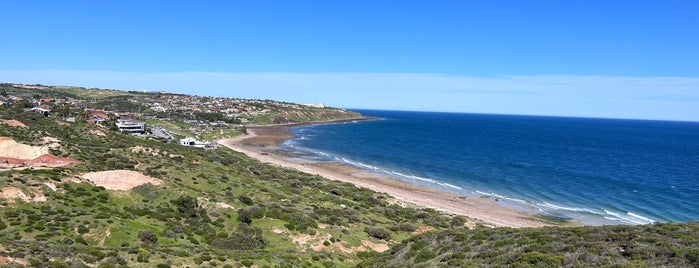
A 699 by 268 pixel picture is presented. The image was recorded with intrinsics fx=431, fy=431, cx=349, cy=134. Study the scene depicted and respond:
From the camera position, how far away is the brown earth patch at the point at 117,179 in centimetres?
4094

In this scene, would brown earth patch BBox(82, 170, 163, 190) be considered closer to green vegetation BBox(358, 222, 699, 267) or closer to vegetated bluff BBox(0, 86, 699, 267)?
vegetated bluff BBox(0, 86, 699, 267)

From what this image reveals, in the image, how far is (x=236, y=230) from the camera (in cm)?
3575

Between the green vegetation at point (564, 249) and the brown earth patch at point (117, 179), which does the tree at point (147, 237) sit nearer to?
the brown earth patch at point (117, 179)

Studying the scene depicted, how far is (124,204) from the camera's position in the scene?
3847cm

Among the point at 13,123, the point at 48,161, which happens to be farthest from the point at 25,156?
the point at 13,123

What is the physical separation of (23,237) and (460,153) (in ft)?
396

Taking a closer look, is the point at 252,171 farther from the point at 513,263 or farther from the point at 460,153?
the point at 460,153

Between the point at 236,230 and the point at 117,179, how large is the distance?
14.7 meters

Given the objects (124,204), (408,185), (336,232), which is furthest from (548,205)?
(124,204)

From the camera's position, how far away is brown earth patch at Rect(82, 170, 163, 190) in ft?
134

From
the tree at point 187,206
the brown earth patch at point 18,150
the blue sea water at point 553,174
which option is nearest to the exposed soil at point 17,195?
the tree at point 187,206

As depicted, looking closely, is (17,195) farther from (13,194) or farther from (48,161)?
(48,161)

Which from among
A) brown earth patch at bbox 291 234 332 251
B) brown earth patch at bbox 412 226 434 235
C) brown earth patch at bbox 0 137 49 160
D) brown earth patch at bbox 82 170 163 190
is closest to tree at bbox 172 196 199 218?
brown earth patch at bbox 82 170 163 190

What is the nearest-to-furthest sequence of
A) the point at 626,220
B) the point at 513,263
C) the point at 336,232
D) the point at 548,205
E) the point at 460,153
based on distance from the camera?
the point at 513,263 → the point at 336,232 → the point at 626,220 → the point at 548,205 → the point at 460,153
